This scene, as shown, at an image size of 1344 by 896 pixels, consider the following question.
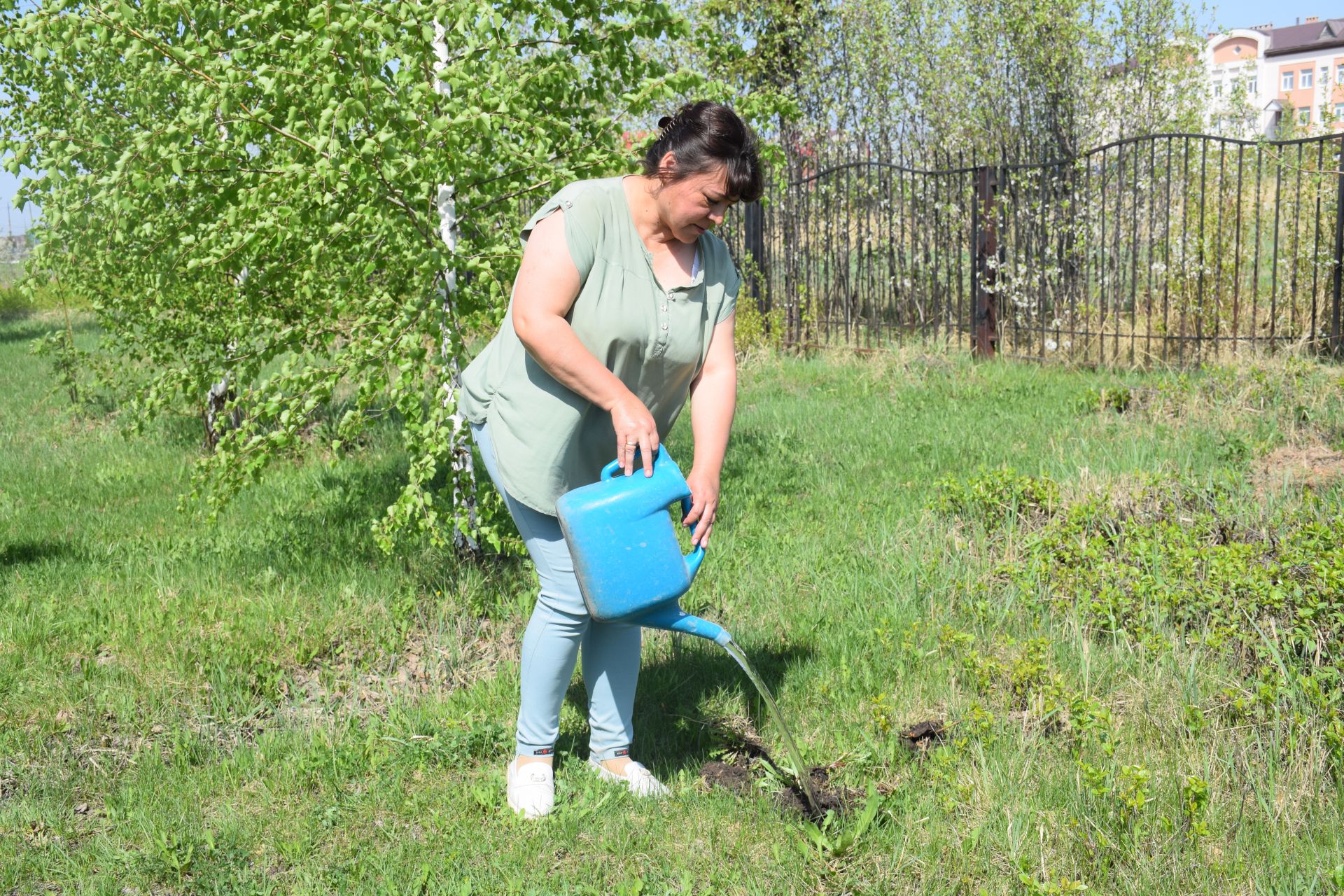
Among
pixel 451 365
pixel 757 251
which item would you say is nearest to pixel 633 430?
pixel 451 365

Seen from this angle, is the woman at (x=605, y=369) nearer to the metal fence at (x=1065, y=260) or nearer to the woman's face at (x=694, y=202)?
the woman's face at (x=694, y=202)

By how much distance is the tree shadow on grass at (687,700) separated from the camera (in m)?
3.12

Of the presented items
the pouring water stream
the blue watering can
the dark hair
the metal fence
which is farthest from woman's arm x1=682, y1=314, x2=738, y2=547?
the metal fence

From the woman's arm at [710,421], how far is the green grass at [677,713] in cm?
79

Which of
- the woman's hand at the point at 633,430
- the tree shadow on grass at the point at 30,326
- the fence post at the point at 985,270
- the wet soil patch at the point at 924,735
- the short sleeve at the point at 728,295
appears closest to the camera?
the woman's hand at the point at 633,430

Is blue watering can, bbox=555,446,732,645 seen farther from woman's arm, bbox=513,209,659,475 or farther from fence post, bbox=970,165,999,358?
fence post, bbox=970,165,999,358

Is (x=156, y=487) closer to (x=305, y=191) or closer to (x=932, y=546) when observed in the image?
(x=305, y=191)

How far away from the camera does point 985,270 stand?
30.6 ft

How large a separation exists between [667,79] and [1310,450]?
12.2 ft

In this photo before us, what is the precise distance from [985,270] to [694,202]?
743 cm

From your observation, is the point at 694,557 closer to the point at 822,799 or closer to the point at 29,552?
the point at 822,799

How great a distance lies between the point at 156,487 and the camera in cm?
622

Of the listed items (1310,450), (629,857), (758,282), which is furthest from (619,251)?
(758,282)

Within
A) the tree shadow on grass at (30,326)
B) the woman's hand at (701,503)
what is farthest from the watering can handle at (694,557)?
the tree shadow on grass at (30,326)
